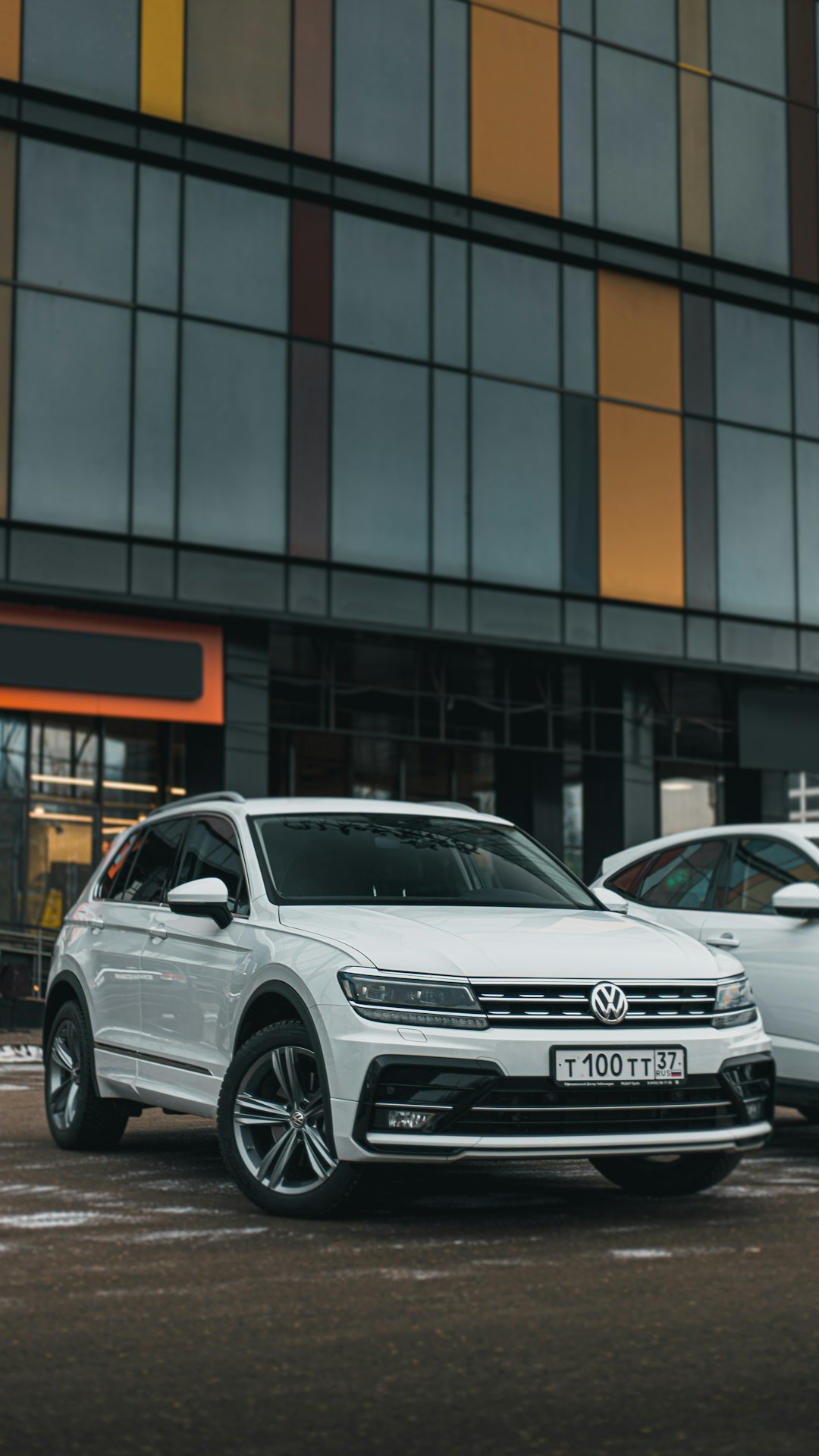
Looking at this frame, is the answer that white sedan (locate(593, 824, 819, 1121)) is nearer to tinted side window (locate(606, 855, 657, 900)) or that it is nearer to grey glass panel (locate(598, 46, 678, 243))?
tinted side window (locate(606, 855, 657, 900))

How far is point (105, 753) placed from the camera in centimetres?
2553

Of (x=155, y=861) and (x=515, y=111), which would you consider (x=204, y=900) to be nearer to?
(x=155, y=861)

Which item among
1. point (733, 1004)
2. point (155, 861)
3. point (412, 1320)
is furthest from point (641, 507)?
point (412, 1320)

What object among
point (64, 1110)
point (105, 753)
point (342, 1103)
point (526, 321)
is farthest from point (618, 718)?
point (342, 1103)

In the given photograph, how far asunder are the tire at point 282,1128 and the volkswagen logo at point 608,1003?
103cm

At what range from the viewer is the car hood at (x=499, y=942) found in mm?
6535

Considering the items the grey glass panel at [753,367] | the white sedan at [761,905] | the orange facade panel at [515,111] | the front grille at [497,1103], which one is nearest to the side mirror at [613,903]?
the white sedan at [761,905]

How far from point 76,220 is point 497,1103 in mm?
19594

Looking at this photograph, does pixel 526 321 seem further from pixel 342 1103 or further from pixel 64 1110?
pixel 342 1103

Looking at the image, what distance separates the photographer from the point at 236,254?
24.8m

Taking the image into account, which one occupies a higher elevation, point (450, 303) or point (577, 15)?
point (577, 15)

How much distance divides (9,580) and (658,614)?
34.0ft

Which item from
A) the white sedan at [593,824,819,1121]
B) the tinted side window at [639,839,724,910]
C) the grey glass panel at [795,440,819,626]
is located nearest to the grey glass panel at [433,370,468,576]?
A: the grey glass panel at [795,440,819,626]

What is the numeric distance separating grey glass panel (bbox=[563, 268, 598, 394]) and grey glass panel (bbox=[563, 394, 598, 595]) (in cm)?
35
